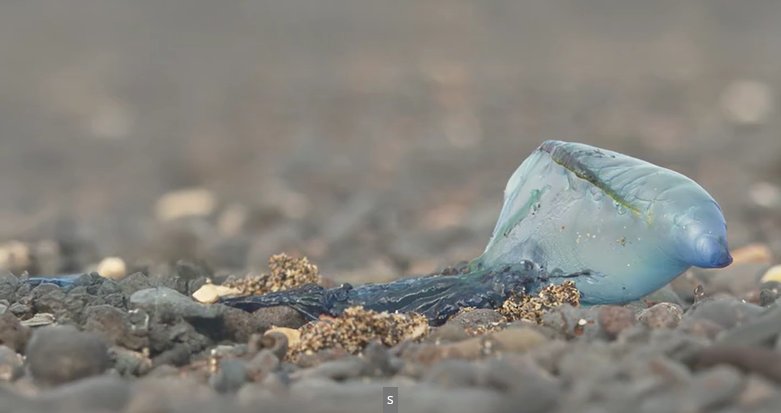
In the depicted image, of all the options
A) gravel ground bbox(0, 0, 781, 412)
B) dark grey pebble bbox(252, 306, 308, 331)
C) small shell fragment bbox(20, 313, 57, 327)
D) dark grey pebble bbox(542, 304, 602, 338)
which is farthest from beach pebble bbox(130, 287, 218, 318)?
dark grey pebble bbox(542, 304, 602, 338)

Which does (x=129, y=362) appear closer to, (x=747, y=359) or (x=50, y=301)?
(x=50, y=301)

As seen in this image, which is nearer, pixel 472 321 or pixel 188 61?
pixel 472 321

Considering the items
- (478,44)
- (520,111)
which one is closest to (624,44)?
(478,44)

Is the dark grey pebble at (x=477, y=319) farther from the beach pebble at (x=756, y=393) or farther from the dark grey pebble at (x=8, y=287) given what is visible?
the dark grey pebble at (x=8, y=287)

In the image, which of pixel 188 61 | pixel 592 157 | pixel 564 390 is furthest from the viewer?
pixel 188 61

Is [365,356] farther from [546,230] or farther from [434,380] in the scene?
[546,230]

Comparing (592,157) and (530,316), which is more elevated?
(592,157)

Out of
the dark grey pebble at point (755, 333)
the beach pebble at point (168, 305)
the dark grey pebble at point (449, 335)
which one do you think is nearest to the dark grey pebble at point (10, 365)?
the beach pebble at point (168, 305)

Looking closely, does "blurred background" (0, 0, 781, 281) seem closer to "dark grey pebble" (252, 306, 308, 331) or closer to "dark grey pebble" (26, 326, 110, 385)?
"dark grey pebble" (252, 306, 308, 331)
